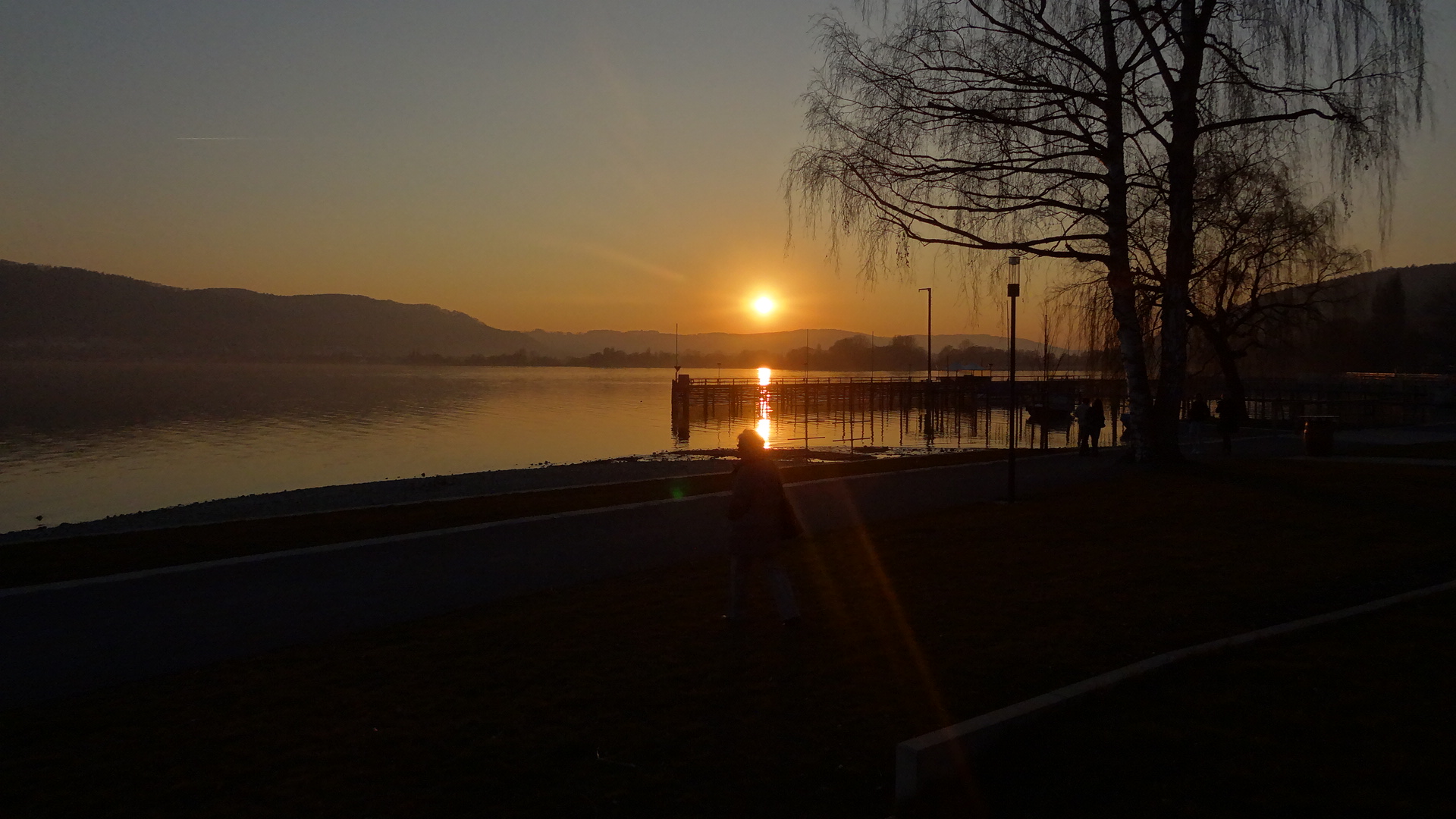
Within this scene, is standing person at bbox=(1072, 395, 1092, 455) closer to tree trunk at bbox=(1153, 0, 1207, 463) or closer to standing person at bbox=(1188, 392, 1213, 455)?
standing person at bbox=(1188, 392, 1213, 455)

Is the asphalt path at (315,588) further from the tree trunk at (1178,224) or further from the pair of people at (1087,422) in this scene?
the pair of people at (1087,422)

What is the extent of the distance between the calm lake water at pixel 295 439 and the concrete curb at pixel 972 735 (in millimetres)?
26213

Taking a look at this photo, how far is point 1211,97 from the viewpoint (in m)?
14.4

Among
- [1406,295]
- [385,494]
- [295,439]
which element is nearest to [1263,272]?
[385,494]

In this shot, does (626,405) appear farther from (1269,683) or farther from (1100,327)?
(1269,683)

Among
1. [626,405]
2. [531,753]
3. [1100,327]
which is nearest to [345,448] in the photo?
[1100,327]

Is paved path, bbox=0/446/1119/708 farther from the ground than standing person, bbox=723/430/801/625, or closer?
closer

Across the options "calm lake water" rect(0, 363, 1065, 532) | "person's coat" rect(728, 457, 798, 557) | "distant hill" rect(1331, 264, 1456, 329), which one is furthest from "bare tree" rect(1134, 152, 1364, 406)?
"person's coat" rect(728, 457, 798, 557)

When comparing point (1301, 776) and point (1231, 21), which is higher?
point (1231, 21)

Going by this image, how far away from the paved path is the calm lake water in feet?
60.6

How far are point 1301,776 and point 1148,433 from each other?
1376 centimetres

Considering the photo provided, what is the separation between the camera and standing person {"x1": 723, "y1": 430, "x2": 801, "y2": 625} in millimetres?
7020

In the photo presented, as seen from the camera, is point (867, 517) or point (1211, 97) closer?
point (867, 517)

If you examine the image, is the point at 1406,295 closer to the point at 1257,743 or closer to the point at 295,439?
the point at 295,439
